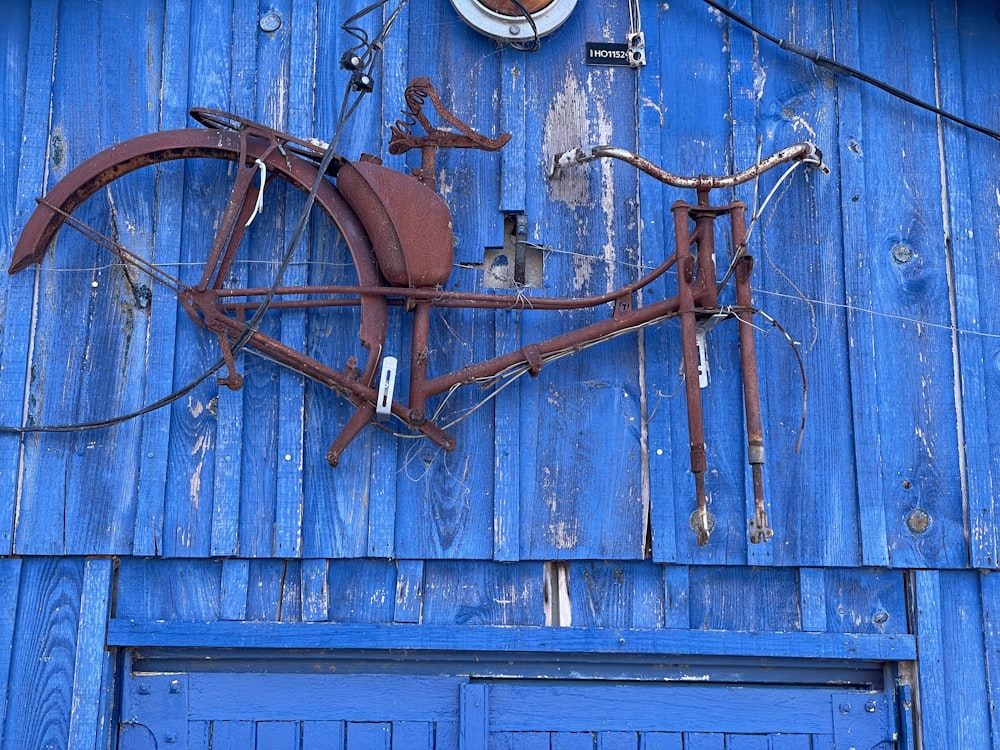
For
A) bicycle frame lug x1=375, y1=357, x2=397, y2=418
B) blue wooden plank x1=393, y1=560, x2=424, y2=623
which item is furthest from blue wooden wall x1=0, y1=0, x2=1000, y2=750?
bicycle frame lug x1=375, y1=357, x2=397, y2=418

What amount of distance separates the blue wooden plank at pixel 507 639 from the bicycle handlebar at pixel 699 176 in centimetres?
143

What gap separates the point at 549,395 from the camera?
11.0 ft

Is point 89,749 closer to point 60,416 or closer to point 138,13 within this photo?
point 60,416

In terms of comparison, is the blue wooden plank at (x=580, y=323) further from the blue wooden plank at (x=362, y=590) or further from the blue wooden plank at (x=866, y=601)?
the blue wooden plank at (x=866, y=601)

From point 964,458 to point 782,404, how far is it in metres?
0.63

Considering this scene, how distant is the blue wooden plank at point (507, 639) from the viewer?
10.4 feet

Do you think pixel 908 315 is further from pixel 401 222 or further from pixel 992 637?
pixel 401 222

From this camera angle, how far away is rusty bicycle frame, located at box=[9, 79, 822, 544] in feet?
10.2

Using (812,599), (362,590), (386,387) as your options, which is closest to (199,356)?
(386,387)

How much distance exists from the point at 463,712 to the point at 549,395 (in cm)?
105

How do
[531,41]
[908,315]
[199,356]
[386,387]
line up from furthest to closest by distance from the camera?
[531,41] < [908,315] < [199,356] < [386,387]

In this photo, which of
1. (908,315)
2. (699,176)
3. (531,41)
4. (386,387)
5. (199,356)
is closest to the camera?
(386,387)

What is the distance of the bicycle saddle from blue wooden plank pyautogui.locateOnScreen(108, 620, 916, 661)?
109 cm

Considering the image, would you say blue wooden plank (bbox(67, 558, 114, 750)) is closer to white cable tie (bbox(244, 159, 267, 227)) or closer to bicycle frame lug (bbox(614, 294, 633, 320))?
white cable tie (bbox(244, 159, 267, 227))
